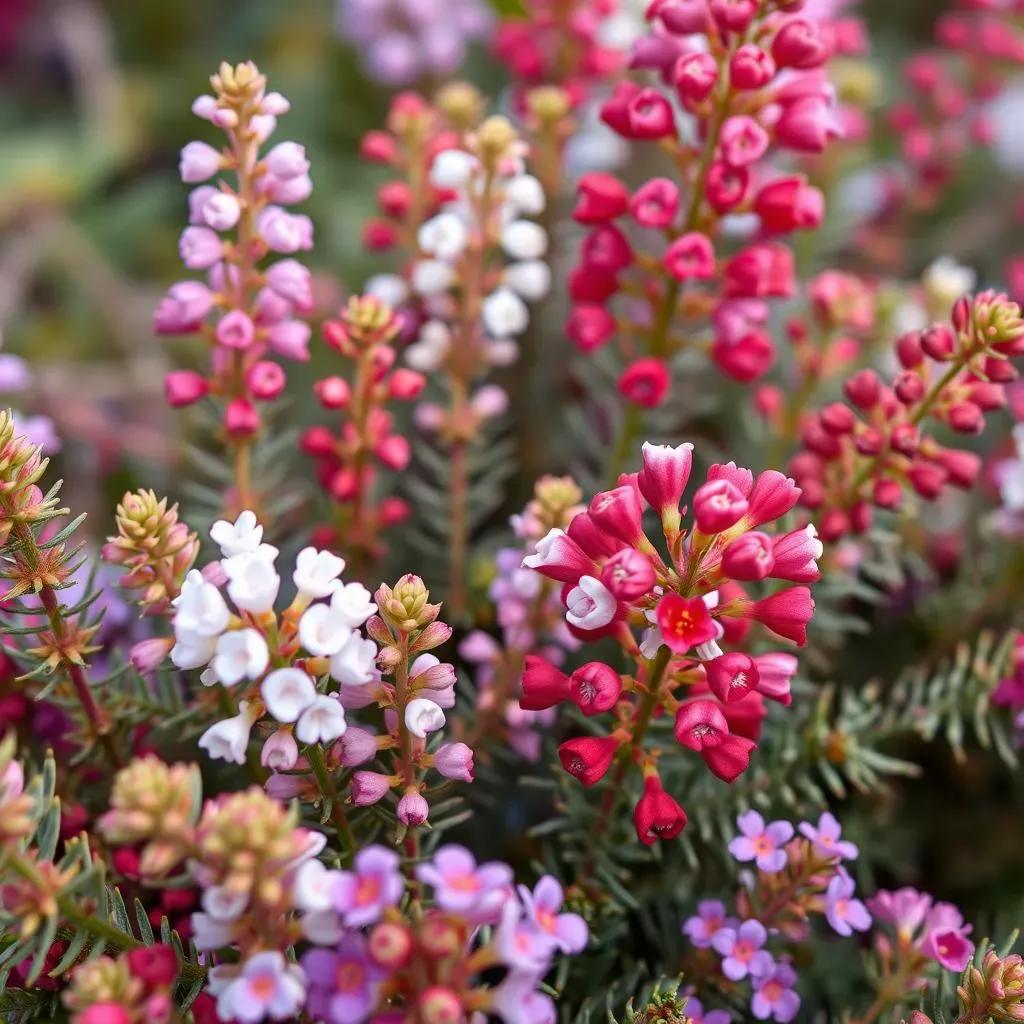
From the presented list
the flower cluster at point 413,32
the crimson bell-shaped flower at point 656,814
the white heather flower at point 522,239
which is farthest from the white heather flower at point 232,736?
the flower cluster at point 413,32

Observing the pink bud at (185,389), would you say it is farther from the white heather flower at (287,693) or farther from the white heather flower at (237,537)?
the white heather flower at (287,693)

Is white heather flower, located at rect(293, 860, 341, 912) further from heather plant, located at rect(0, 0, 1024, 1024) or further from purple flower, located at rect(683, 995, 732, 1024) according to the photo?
purple flower, located at rect(683, 995, 732, 1024)

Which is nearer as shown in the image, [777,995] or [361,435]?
[777,995]

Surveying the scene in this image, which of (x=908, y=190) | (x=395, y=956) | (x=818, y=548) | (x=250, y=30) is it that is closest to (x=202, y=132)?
(x=250, y=30)

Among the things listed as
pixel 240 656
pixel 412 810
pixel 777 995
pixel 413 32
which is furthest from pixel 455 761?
pixel 413 32

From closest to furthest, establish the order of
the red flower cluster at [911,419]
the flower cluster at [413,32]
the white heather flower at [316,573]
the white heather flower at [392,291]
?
the white heather flower at [316,573] < the red flower cluster at [911,419] < the white heather flower at [392,291] < the flower cluster at [413,32]

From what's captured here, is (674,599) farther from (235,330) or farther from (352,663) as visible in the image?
(235,330)
